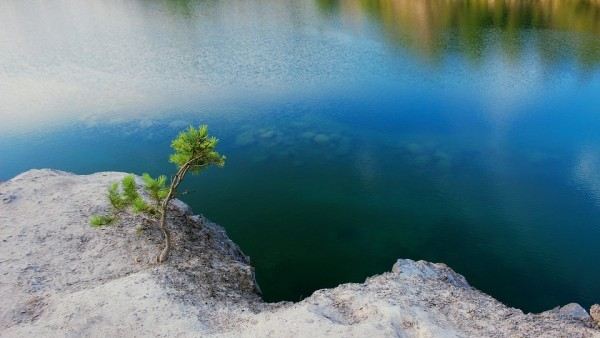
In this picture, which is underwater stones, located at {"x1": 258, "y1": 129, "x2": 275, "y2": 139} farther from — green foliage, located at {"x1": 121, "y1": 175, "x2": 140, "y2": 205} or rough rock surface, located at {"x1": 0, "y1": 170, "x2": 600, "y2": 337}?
green foliage, located at {"x1": 121, "y1": 175, "x2": 140, "y2": 205}

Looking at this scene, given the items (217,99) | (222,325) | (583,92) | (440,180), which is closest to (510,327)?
(222,325)

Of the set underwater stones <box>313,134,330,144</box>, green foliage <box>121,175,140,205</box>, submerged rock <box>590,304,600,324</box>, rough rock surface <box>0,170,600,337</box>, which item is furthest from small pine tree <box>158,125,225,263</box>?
underwater stones <box>313,134,330,144</box>

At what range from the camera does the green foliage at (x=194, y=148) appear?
1298 cm

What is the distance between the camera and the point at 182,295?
1243 centimetres

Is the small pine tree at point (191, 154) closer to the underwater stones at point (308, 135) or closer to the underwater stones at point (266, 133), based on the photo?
the underwater stones at point (266, 133)

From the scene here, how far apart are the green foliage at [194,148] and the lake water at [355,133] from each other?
20.7 ft

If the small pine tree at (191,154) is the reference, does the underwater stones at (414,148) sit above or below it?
below

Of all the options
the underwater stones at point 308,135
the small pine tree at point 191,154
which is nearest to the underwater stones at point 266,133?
the underwater stones at point 308,135

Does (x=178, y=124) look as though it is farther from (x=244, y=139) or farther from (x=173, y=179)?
(x=173, y=179)

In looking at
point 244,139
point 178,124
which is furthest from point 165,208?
point 178,124

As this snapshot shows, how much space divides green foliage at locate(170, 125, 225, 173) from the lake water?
6312 millimetres

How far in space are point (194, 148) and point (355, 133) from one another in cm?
1674

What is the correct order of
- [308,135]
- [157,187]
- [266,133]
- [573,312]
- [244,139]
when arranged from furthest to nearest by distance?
[266,133] → [308,135] → [244,139] → [573,312] → [157,187]

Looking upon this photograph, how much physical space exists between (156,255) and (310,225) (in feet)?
26.4
